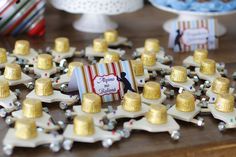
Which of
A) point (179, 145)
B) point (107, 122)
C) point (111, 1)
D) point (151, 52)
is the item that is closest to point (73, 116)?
point (107, 122)

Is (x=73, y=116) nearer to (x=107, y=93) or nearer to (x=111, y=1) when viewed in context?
(x=107, y=93)

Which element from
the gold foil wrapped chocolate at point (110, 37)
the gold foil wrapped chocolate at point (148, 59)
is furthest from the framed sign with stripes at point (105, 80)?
the gold foil wrapped chocolate at point (110, 37)

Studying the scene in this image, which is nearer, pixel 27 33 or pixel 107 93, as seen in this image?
pixel 107 93

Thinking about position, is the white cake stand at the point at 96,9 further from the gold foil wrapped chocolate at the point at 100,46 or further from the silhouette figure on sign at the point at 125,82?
the silhouette figure on sign at the point at 125,82

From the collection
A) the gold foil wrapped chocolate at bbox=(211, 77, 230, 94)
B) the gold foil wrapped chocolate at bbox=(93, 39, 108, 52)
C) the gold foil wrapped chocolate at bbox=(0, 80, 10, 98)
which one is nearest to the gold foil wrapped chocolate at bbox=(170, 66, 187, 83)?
the gold foil wrapped chocolate at bbox=(211, 77, 230, 94)

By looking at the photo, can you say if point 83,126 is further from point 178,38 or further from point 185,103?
point 178,38

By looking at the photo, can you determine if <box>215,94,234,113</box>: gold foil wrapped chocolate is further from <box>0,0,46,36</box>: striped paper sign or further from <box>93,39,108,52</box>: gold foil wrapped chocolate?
<box>0,0,46,36</box>: striped paper sign
